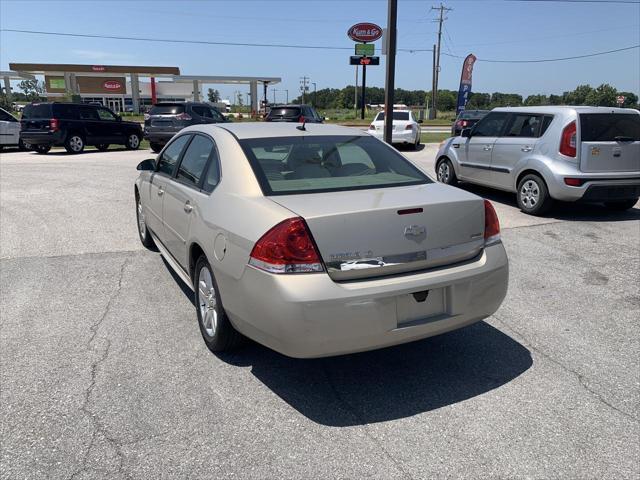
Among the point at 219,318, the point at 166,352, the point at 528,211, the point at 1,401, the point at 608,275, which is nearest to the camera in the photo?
the point at 1,401

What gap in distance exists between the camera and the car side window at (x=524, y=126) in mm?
8258

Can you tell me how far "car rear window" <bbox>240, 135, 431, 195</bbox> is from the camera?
351 cm

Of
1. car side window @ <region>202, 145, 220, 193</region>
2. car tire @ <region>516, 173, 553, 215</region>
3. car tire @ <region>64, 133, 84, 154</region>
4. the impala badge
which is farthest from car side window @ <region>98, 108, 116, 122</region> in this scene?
the impala badge

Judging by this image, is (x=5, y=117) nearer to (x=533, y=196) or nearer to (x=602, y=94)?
(x=533, y=196)

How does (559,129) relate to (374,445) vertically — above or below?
above

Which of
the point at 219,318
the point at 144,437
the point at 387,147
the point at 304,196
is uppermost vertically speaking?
the point at 387,147

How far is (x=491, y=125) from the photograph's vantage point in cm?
930

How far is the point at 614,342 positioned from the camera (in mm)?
3951

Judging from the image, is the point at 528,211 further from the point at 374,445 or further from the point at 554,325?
the point at 374,445

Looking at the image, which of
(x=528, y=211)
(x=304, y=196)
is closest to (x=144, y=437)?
(x=304, y=196)

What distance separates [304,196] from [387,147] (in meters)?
1.33

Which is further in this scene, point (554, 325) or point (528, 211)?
point (528, 211)

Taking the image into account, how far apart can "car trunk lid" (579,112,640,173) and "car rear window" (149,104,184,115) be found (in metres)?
13.6

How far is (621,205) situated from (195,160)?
7.39m
